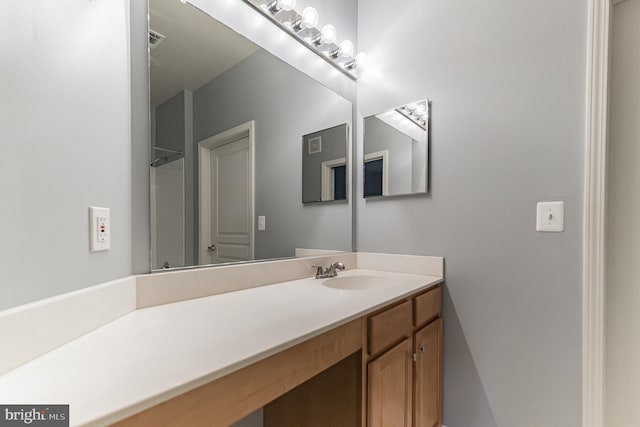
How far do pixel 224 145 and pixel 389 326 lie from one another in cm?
97

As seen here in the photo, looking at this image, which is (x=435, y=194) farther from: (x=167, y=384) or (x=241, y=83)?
(x=167, y=384)

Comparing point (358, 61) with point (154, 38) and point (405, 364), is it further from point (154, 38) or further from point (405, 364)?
point (405, 364)

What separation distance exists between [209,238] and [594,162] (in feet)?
4.86

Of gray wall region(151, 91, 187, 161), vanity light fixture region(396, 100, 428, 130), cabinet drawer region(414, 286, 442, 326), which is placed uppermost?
vanity light fixture region(396, 100, 428, 130)

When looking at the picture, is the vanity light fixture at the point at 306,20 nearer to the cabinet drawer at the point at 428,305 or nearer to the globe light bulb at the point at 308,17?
the globe light bulb at the point at 308,17

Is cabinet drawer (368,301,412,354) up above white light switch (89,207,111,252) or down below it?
below

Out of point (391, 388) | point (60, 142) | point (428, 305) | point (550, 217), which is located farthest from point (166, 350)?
point (550, 217)

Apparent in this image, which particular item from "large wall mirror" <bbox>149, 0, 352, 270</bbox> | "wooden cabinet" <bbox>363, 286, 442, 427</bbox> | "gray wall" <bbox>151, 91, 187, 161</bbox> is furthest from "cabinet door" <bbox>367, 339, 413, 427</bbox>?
"gray wall" <bbox>151, 91, 187, 161</bbox>

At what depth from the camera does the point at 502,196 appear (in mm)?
1272

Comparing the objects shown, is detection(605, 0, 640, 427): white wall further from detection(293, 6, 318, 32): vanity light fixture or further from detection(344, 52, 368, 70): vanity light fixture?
detection(293, 6, 318, 32): vanity light fixture

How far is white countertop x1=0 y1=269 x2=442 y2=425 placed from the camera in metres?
0.44

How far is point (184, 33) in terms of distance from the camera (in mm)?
1085

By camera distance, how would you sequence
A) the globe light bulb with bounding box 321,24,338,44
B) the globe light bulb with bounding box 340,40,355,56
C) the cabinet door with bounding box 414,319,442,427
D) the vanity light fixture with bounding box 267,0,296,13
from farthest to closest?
the globe light bulb with bounding box 340,40,355,56 < the globe light bulb with bounding box 321,24,338,44 < the vanity light fixture with bounding box 267,0,296,13 < the cabinet door with bounding box 414,319,442,427

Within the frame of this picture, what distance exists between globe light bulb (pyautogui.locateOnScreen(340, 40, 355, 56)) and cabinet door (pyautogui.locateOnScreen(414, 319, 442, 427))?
152cm
